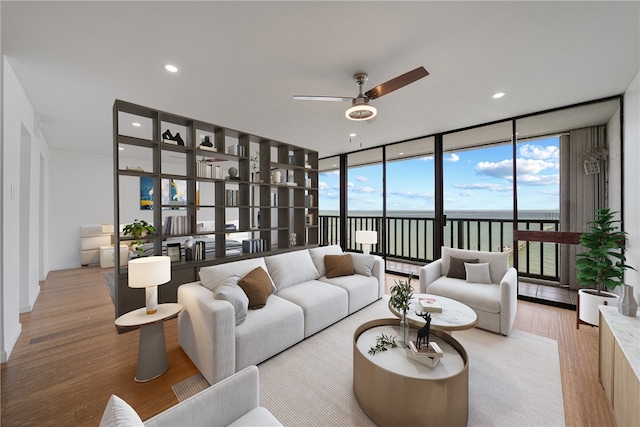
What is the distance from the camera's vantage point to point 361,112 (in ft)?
7.77

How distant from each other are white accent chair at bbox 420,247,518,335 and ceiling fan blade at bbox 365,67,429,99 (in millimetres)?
2188

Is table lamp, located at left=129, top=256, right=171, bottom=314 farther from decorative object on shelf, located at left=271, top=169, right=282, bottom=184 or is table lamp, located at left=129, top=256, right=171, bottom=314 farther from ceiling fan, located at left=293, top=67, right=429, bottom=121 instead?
decorative object on shelf, located at left=271, top=169, right=282, bottom=184

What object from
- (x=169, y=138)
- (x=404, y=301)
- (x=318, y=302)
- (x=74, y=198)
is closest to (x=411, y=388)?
(x=404, y=301)

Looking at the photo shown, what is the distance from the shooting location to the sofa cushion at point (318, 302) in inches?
101

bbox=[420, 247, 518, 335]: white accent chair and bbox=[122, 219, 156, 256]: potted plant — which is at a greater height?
bbox=[122, 219, 156, 256]: potted plant

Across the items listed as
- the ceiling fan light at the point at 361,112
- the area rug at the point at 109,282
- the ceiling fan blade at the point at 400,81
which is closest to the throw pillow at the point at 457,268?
the ceiling fan light at the point at 361,112

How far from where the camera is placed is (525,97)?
307 centimetres

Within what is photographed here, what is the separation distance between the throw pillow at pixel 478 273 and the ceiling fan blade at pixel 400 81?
7.82ft

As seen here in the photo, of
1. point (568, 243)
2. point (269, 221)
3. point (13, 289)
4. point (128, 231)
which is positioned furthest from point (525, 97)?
point (13, 289)

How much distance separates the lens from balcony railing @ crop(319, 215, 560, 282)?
3893mm

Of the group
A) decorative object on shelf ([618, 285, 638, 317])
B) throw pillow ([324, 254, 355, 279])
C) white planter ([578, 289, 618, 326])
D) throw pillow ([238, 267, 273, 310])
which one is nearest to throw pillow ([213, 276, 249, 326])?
throw pillow ([238, 267, 273, 310])

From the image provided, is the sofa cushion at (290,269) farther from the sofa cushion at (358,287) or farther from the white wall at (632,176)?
the white wall at (632,176)

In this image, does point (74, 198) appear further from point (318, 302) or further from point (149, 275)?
point (318, 302)

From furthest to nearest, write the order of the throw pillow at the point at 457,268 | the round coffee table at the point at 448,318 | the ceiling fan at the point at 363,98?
the throw pillow at the point at 457,268 → the ceiling fan at the point at 363,98 → the round coffee table at the point at 448,318
